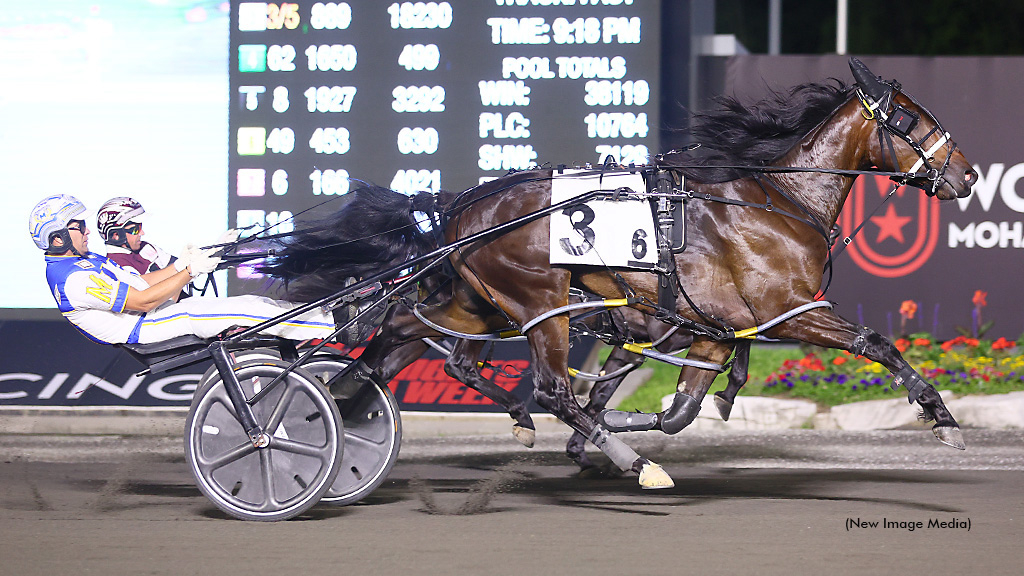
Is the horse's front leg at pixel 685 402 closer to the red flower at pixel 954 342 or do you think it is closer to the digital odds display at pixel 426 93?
the digital odds display at pixel 426 93

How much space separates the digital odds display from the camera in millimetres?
8258

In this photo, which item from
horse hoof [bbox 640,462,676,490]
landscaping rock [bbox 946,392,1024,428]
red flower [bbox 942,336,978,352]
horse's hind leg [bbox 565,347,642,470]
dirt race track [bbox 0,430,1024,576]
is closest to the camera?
dirt race track [bbox 0,430,1024,576]

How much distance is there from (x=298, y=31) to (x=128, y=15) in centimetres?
129

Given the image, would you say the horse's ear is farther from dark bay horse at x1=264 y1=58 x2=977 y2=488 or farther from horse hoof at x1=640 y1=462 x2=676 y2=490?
horse hoof at x1=640 y1=462 x2=676 y2=490

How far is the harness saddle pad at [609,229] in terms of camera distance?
5.69 m

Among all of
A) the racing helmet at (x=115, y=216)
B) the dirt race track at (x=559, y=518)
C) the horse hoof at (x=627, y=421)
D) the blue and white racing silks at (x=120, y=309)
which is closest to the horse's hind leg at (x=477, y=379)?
the dirt race track at (x=559, y=518)

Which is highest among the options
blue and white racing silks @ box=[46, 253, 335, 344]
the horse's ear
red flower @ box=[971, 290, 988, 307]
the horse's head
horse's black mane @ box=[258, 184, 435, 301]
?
the horse's ear

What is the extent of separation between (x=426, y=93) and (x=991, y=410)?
435cm

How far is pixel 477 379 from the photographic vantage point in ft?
22.0

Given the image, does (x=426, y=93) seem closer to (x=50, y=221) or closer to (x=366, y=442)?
(x=366, y=442)

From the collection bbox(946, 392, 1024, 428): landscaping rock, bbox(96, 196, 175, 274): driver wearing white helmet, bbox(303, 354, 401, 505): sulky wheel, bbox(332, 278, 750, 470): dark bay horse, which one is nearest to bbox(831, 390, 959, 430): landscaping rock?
bbox(946, 392, 1024, 428): landscaping rock

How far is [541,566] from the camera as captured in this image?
449cm

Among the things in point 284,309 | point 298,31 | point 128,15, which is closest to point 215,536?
point 284,309

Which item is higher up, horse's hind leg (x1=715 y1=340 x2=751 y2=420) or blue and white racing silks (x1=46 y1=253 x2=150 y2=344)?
blue and white racing silks (x1=46 y1=253 x2=150 y2=344)
